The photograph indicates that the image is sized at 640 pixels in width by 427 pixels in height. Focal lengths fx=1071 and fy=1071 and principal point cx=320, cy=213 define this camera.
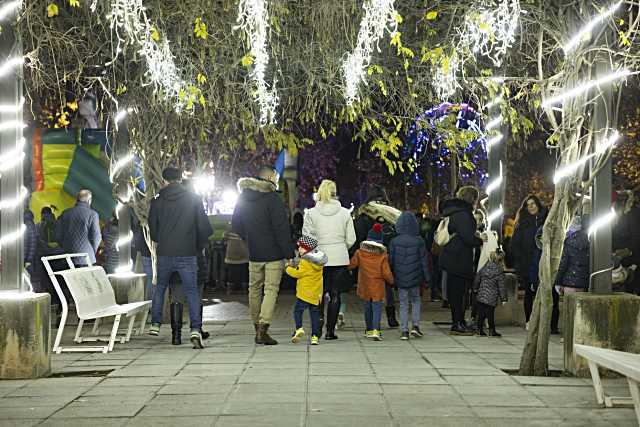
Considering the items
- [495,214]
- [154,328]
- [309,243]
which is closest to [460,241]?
[495,214]

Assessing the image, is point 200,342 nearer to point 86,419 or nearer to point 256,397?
point 256,397

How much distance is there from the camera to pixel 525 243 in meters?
14.6

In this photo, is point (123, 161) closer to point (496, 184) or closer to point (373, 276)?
point (373, 276)

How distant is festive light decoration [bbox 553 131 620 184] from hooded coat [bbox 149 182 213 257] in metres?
4.24

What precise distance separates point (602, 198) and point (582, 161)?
425mm

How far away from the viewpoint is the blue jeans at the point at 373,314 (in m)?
12.8

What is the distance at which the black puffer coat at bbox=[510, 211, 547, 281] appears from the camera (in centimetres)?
1452

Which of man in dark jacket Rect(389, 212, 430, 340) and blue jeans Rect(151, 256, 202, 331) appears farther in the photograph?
man in dark jacket Rect(389, 212, 430, 340)

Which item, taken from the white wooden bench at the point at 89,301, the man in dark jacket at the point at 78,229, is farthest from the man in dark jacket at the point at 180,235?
the man in dark jacket at the point at 78,229

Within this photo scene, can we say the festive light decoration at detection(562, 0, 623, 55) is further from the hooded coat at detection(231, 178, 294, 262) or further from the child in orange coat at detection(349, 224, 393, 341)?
the child in orange coat at detection(349, 224, 393, 341)

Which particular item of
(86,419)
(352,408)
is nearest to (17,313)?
(86,419)

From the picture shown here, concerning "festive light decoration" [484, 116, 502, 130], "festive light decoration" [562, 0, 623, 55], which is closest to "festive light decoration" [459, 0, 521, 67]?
"festive light decoration" [562, 0, 623, 55]

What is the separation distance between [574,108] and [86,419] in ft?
16.9

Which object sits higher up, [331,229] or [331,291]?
[331,229]
